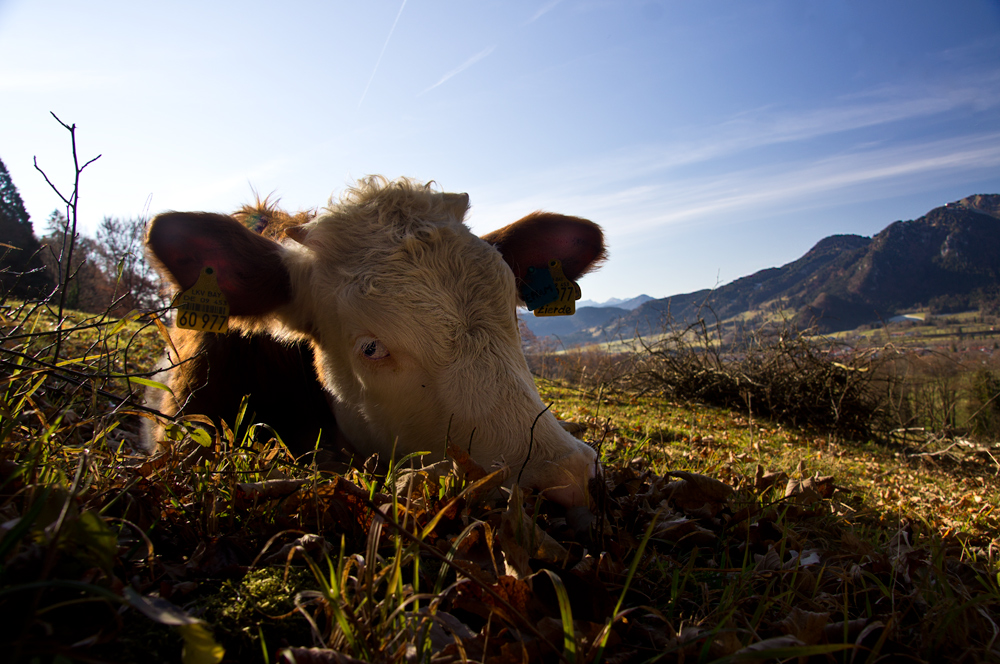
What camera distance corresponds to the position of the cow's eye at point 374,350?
8.07ft

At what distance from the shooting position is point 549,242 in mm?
3758

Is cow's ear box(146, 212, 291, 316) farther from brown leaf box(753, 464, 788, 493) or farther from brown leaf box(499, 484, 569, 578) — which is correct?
brown leaf box(753, 464, 788, 493)

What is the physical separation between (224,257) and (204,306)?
296mm

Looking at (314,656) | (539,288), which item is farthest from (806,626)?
(539,288)

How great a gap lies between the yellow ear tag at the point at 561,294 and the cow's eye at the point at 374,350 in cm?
173

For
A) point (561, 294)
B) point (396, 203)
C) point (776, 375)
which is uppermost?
point (396, 203)

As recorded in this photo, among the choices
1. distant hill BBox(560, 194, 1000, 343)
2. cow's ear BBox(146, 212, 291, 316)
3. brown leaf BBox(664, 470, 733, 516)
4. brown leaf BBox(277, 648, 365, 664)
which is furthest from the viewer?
distant hill BBox(560, 194, 1000, 343)

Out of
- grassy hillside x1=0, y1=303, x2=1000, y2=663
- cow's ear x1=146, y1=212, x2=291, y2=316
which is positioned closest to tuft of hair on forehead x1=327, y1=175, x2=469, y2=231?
cow's ear x1=146, y1=212, x2=291, y2=316

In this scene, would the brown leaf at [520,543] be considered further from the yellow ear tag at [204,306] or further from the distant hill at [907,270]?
the distant hill at [907,270]

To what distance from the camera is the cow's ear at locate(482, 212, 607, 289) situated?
3.62 metres

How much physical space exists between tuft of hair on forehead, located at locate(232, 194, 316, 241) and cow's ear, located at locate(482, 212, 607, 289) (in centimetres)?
132

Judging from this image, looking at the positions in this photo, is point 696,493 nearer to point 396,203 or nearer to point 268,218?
point 396,203

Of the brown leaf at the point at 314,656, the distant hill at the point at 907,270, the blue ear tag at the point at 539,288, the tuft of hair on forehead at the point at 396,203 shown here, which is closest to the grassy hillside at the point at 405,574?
the brown leaf at the point at 314,656

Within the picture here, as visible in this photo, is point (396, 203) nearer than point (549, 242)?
Yes
